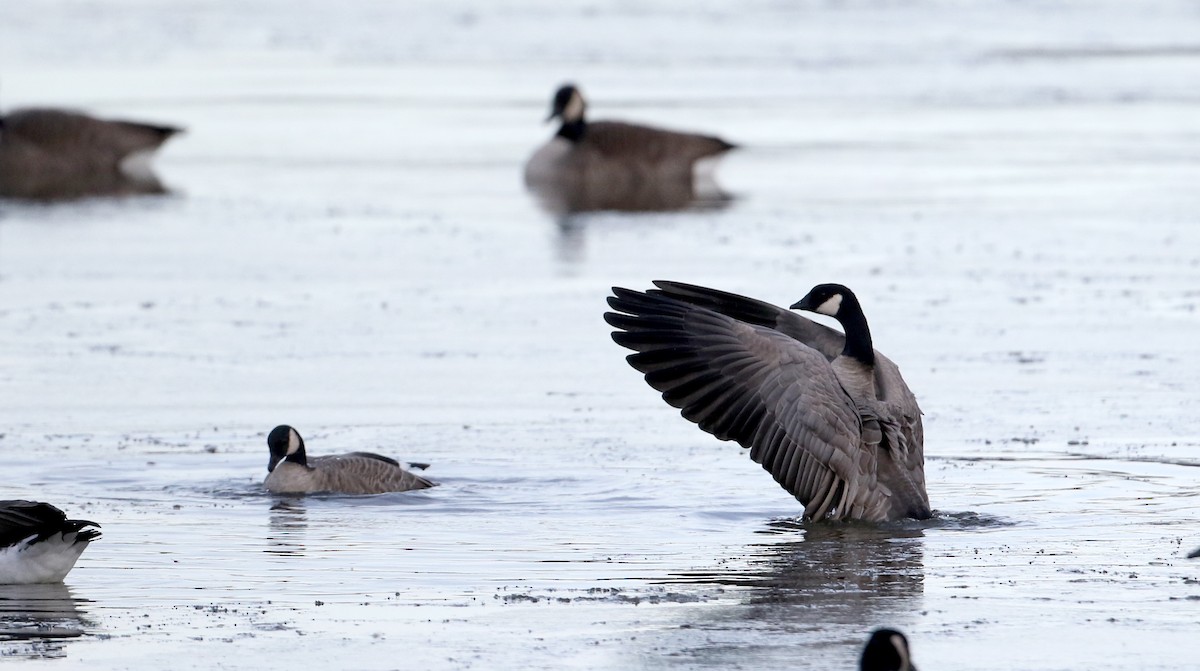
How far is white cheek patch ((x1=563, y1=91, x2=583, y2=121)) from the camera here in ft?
68.2

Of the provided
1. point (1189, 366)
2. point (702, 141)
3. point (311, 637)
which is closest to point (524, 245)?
point (702, 141)

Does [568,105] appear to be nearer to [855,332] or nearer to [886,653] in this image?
[855,332]

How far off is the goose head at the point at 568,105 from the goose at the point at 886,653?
52.8 feet

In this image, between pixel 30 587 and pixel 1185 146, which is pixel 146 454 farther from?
pixel 1185 146

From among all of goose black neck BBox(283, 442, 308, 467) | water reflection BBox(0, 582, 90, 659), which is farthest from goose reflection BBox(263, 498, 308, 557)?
water reflection BBox(0, 582, 90, 659)

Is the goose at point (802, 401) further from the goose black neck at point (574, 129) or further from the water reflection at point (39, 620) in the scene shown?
the goose black neck at point (574, 129)

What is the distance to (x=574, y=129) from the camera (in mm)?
20703

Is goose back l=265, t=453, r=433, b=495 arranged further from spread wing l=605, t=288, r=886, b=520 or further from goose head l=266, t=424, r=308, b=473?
spread wing l=605, t=288, r=886, b=520

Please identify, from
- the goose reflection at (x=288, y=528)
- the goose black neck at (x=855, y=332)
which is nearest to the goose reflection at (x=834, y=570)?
the goose black neck at (x=855, y=332)

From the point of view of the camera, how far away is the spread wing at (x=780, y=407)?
313 inches

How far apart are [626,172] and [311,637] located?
15115 mm

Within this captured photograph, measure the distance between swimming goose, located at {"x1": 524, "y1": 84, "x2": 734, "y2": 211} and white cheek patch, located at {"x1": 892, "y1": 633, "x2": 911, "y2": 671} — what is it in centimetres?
1435

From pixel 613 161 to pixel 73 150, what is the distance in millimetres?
5545

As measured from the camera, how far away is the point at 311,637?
6039 mm
